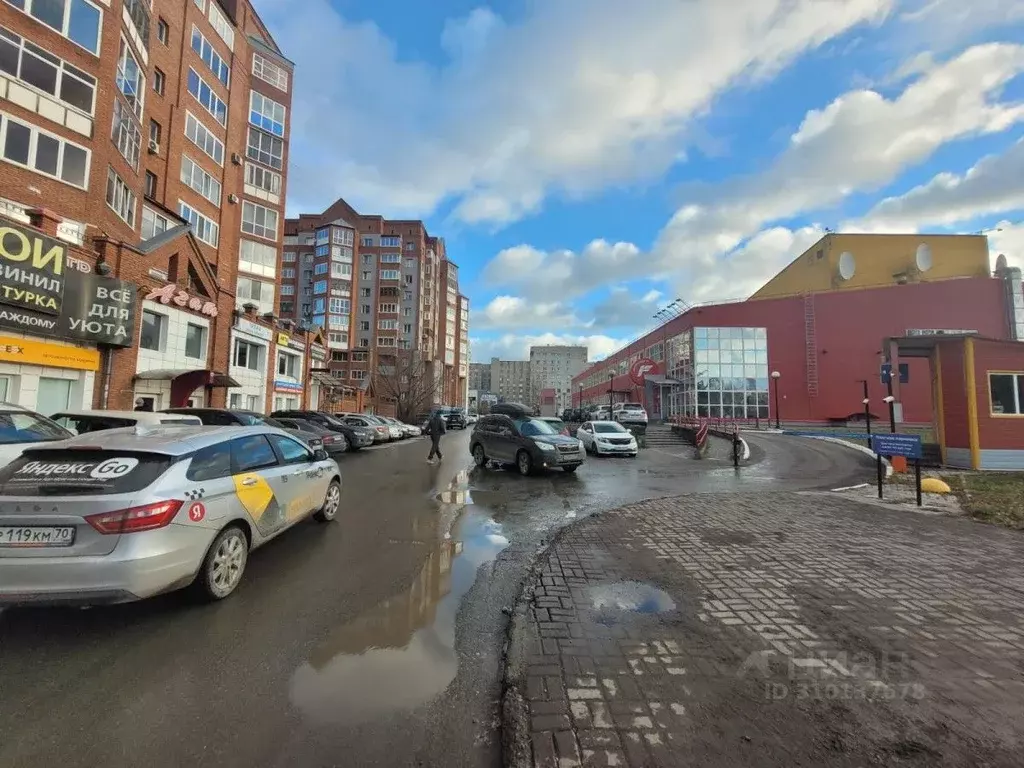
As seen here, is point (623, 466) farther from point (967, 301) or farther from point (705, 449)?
point (967, 301)

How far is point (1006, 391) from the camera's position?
16.3m

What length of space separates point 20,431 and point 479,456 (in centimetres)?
1113

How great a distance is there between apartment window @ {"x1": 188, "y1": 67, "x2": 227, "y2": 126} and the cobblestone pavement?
1261 inches

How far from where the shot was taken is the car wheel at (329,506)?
24.8 ft

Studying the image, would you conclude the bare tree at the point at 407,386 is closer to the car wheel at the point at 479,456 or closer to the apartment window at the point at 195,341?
the apartment window at the point at 195,341

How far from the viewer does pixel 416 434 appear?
114 feet

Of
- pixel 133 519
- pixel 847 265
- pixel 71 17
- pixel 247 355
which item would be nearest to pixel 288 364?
pixel 247 355

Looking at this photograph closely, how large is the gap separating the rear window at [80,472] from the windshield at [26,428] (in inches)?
123

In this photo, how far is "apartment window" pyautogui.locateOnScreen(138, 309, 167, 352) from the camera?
18.5m

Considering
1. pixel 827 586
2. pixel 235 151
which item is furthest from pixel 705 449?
pixel 235 151

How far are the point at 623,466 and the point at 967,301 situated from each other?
37.9 m

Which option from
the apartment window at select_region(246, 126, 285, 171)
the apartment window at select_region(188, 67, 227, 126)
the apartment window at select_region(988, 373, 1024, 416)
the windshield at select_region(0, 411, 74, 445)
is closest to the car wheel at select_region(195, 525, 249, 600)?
the windshield at select_region(0, 411, 74, 445)

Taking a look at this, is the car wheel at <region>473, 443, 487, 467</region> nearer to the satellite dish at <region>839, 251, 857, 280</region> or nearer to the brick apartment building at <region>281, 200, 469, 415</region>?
the brick apartment building at <region>281, 200, 469, 415</region>

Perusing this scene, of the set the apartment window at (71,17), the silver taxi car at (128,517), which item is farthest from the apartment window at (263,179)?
the silver taxi car at (128,517)
